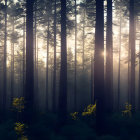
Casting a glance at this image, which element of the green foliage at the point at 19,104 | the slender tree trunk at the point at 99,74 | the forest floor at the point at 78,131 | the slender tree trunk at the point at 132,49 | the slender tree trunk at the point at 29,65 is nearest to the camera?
the forest floor at the point at 78,131

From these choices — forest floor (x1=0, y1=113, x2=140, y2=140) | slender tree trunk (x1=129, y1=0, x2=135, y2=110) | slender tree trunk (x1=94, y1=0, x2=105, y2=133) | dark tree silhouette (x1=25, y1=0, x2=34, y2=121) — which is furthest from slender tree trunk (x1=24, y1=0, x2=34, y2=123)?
slender tree trunk (x1=129, y1=0, x2=135, y2=110)

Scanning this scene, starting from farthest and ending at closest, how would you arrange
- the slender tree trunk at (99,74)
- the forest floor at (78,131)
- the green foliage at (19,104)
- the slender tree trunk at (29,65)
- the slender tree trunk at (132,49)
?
the slender tree trunk at (132,49), the slender tree trunk at (29,65), the green foliage at (19,104), the slender tree trunk at (99,74), the forest floor at (78,131)

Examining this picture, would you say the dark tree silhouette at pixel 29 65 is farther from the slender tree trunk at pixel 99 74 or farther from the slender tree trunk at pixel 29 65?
the slender tree trunk at pixel 99 74

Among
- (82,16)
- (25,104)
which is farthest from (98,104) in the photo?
(82,16)

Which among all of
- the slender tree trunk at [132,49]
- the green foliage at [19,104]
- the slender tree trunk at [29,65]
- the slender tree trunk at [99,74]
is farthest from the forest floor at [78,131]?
the slender tree trunk at [132,49]

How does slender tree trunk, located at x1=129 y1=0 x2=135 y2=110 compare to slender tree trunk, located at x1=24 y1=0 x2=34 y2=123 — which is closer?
slender tree trunk, located at x1=24 y1=0 x2=34 y2=123

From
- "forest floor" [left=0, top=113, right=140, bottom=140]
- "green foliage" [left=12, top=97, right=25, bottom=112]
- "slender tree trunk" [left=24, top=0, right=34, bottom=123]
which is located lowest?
"forest floor" [left=0, top=113, right=140, bottom=140]

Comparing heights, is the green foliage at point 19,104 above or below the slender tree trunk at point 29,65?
below

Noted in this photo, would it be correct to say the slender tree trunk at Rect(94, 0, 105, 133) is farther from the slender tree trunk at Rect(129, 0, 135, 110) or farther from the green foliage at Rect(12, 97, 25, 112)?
the slender tree trunk at Rect(129, 0, 135, 110)

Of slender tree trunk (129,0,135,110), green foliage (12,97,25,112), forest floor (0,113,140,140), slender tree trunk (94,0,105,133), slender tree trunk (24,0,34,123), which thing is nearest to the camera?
forest floor (0,113,140,140)

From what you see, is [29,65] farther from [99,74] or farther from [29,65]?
[99,74]

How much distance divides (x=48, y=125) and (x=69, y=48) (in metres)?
21.2

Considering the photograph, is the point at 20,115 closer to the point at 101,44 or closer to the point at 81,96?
the point at 101,44

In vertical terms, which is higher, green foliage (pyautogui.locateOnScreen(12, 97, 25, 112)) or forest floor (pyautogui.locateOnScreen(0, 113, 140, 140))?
green foliage (pyautogui.locateOnScreen(12, 97, 25, 112))
